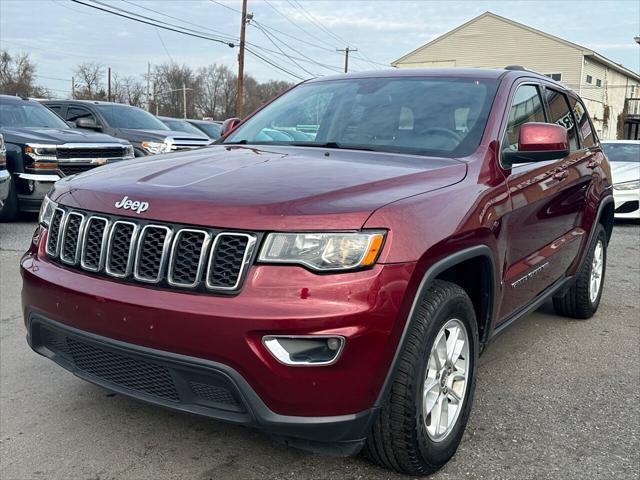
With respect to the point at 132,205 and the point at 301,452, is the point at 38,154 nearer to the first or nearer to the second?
the point at 132,205

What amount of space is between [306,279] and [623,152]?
1190 centimetres

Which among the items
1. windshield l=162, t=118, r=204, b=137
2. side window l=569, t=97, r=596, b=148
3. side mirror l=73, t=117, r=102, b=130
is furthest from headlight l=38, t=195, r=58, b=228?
windshield l=162, t=118, r=204, b=137

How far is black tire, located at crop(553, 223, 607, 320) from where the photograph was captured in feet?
15.9

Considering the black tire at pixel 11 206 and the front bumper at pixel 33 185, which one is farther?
the front bumper at pixel 33 185

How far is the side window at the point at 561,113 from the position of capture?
4301 mm

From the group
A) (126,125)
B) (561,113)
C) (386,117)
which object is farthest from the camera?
(126,125)

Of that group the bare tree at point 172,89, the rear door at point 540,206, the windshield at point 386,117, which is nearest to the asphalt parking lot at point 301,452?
the rear door at point 540,206

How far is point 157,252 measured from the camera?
2.38m

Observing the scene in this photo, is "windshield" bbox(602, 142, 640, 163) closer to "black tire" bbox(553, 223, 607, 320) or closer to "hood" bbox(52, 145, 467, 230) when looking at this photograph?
"black tire" bbox(553, 223, 607, 320)

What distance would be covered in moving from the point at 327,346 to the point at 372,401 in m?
0.28

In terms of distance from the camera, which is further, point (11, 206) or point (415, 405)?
point (11, 206)

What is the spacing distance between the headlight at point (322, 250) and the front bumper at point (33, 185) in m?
7.59

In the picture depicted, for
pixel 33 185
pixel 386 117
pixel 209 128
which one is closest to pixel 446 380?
pixel 386 117

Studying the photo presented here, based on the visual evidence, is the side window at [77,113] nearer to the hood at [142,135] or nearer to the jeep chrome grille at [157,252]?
the hood at [142,135]
